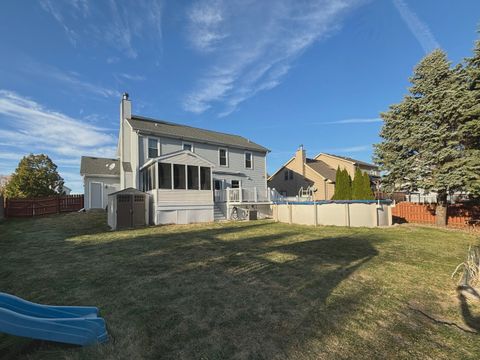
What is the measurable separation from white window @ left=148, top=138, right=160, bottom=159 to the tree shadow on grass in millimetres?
9232

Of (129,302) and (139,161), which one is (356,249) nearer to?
(129,302)

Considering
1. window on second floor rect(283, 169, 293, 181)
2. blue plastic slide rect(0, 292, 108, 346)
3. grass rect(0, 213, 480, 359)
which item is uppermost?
window on second floor rect(283, 169, 293, 181)

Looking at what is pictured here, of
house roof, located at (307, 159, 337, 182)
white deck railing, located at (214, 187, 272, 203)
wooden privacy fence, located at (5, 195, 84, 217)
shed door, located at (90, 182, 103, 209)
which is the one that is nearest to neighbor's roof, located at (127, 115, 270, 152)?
white deck railing, located at (214, 187, 272, 203)

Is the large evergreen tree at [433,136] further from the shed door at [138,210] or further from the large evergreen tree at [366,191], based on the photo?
the shed door at [138,210]

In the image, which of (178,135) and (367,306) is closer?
(367,306)

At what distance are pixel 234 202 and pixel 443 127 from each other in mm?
12192

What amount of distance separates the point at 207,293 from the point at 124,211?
33.4 feet

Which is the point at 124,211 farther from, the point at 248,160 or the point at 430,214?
the point at 430,214

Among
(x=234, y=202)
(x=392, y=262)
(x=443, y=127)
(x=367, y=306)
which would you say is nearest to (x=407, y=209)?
(x=443, y=127)

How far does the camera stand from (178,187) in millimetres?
15156

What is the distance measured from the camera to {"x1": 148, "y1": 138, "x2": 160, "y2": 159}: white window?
16.9 meters

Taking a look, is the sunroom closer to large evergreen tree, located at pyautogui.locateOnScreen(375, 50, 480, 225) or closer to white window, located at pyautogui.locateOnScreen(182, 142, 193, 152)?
white window, located at pyautogui.locateOnScreen(182, 142, 193, 152)

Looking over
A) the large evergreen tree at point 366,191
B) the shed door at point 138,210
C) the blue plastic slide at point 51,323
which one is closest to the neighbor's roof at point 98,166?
the shed door at point 138,210

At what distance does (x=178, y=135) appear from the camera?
18.0 meters
